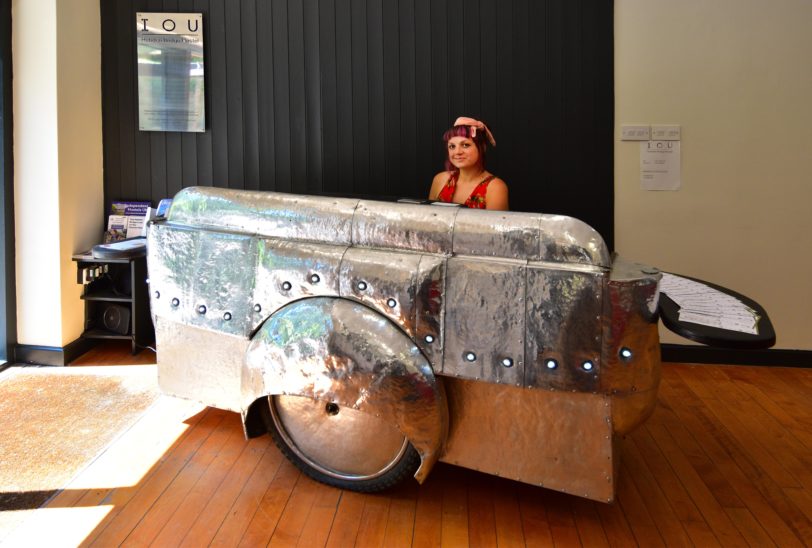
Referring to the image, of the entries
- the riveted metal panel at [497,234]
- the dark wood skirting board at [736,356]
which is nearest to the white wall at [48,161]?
the riveted metal panel at [497,234]

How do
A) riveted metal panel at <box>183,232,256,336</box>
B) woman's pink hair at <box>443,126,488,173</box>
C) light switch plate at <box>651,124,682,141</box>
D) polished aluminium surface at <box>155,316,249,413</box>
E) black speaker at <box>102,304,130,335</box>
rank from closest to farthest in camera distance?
riveted metal panel at <box>183,232,256,336</box> → polished aluminium surface at <box>155,316,249,413</box> → woman's pink hair at <box>443,126,488,173</box> → light switch plate at <box>651,124,682,141</box> → black speaker at <box>102,304,130,335</box>

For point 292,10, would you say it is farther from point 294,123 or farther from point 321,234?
point 321,234

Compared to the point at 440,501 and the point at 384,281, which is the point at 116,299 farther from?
the point at 440,501

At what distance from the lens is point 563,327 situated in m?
2.12

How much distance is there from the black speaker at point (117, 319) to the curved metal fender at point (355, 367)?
1.98 m

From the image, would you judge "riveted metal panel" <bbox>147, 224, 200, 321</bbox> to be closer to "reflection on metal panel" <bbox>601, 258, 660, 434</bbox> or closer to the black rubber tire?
the black rubber tire

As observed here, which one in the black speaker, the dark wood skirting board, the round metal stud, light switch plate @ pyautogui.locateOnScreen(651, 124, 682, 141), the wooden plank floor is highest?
light switch plate @ pyautogui.locateOnScreen(651, 124, 682, 141)

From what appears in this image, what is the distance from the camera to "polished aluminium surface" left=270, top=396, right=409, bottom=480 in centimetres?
243

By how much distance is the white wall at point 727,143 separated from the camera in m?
3.84

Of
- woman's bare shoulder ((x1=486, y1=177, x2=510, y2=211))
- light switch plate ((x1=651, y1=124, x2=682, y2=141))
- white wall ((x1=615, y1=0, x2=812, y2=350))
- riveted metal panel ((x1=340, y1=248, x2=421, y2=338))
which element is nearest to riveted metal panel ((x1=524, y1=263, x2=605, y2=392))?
riveted metal panel ((x1=340, y1=248, x2=421, y2=338))

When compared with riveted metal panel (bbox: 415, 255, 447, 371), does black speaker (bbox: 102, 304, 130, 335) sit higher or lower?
lower

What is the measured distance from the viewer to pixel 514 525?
7.66 ft

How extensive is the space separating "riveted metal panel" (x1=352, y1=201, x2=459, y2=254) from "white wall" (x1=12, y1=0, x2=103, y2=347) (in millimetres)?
2294

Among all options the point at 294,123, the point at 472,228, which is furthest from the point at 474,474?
the point at 294,123
